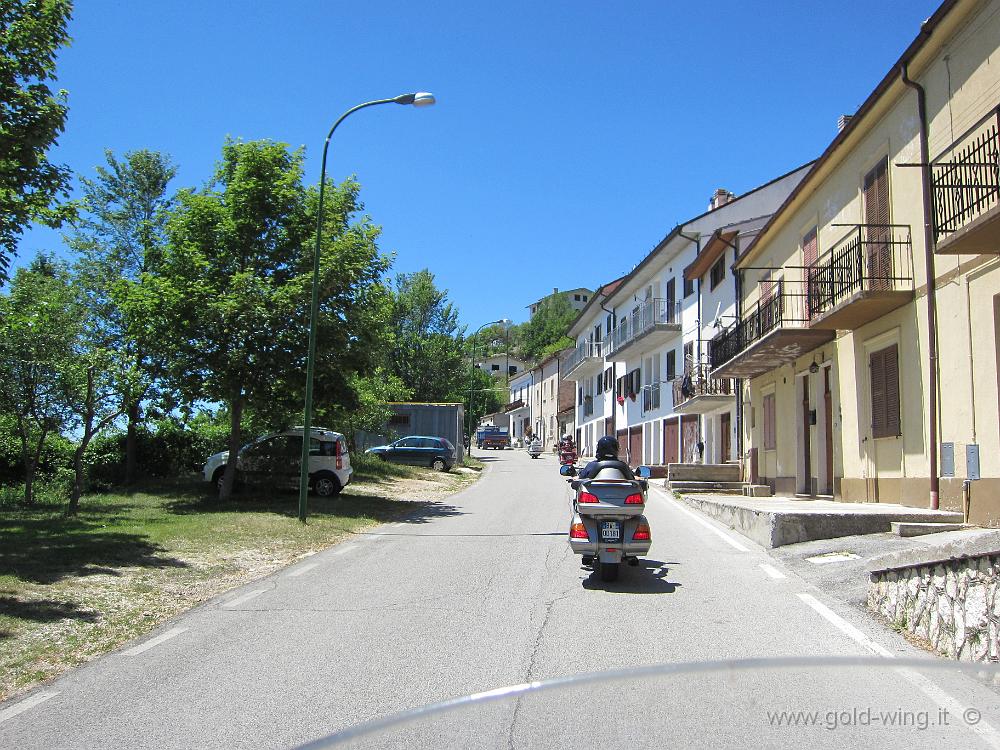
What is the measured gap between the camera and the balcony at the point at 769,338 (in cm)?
1797

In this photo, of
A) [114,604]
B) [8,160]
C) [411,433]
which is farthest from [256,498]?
[411,433]

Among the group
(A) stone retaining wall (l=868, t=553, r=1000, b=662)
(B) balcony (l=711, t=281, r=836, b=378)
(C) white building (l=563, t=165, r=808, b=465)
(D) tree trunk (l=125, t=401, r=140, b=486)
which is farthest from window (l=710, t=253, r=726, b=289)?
(A) stone retaining wall (l=868, t=553, r=1000, b=662)

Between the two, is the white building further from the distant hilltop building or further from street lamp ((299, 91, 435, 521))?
the distant hilltop building

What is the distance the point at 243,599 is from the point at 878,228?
12.6 metres

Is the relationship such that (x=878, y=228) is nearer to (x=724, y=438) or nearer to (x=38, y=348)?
(x=38, y=348)

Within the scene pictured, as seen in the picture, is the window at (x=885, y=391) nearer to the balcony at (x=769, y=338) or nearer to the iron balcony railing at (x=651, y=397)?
the balcony at (x=769, y=338)

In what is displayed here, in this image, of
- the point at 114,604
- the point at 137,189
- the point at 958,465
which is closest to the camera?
the point at 114,604

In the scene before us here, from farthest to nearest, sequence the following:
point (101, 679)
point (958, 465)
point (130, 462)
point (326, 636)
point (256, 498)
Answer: point (130, 462), point (256, 498), point (958, 465), point (326, 636), point (101, 679)

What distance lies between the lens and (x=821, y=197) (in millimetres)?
18266

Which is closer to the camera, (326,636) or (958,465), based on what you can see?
(326,636)

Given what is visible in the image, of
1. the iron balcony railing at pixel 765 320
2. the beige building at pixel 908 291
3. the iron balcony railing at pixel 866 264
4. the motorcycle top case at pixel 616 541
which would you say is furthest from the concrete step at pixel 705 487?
the motorcycle top case at pixel 616 541

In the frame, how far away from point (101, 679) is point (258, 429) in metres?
19.3

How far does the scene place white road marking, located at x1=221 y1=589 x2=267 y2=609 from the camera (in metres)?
8.04

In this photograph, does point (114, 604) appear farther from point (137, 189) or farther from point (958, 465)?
point (137, 189)
